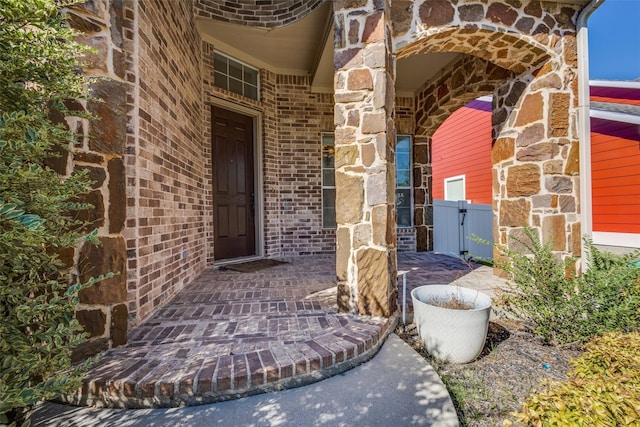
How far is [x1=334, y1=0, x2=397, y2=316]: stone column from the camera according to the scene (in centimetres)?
232

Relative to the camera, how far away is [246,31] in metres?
3.98

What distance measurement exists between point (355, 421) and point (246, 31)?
4569 millimetres

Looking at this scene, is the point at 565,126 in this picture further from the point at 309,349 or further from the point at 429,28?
the point at 309,349

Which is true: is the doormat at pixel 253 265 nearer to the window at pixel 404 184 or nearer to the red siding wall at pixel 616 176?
the window at pixel 404 184

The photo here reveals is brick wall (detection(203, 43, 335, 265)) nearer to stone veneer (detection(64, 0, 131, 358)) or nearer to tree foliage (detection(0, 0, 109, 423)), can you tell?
stone veneer (detection(64, 0, 131, 358))

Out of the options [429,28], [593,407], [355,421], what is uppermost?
[429,28]

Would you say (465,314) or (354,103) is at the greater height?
(354,103)

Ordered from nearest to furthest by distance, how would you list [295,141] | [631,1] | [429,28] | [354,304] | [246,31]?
1. [354,304]
2. [429,28]
3. [246,31]
4. [295,141]
5. [631,1]

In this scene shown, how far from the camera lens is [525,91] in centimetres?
333

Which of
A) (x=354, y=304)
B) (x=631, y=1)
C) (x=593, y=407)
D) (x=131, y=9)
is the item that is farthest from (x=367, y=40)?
(x=631, y=1)

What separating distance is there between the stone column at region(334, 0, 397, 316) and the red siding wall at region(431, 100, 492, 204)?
7.00 metres

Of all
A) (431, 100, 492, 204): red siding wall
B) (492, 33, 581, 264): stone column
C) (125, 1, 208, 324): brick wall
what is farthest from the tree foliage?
(431, 100, 492, 204): red siding wall

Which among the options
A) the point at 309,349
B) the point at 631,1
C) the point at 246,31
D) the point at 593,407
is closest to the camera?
the point at 593,407

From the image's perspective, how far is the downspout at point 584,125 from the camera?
120 inches
